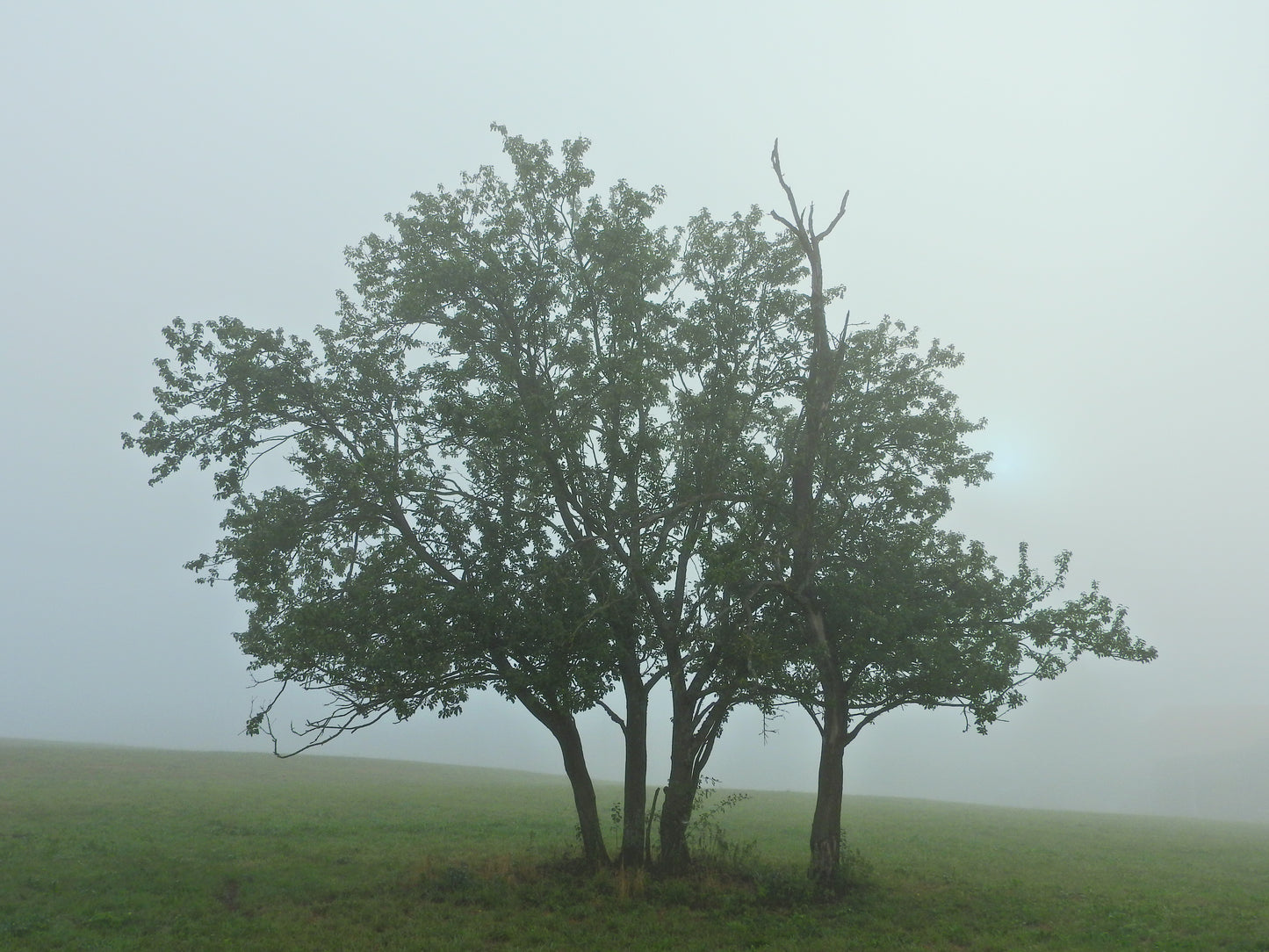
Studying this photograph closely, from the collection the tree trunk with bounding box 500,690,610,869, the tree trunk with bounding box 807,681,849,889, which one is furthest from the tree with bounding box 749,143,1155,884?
the tree trunk with bounding box 500,690,610,869

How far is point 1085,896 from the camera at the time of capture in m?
18.4

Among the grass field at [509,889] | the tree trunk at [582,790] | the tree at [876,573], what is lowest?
the grass field at [509,889]

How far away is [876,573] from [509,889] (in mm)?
10751

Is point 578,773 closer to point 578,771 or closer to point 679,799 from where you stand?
point 578,771

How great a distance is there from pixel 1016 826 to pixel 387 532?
3428cm

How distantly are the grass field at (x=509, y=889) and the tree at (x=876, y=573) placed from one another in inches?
123

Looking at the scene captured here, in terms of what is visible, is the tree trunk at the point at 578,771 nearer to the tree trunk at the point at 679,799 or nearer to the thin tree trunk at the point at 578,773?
the thin tree trunk at the point at 578,773

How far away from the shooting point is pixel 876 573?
18984 millimetres

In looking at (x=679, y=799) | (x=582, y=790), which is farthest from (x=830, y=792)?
(x=582, y=790)

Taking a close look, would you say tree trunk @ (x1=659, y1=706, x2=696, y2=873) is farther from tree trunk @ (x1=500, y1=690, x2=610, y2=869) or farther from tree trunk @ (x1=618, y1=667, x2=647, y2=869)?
tree trunk @ (x1=500, y1=690, x2=610, y2=869)

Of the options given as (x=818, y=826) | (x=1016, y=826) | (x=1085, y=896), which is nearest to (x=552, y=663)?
(x=818, y=826)

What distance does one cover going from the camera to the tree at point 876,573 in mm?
17516

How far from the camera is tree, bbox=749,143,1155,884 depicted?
17516 millimetres

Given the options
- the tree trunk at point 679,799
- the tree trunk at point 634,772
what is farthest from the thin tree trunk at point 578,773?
the tree trunk at point 679,799
